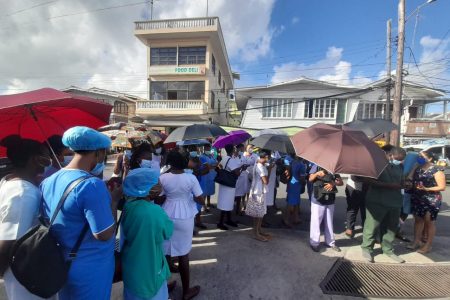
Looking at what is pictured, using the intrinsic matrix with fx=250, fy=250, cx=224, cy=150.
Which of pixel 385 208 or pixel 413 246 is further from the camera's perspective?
pixel 413 246

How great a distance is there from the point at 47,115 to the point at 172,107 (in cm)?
1653

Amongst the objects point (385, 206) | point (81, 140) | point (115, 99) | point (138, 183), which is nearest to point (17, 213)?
point (81, 140)

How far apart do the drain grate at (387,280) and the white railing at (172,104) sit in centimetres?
1586

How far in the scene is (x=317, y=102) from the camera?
1758cm

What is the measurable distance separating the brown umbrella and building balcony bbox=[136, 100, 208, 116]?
15320 mm

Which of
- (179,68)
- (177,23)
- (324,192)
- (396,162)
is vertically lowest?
(324,192)

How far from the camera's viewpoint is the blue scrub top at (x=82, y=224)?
1624 millimetres

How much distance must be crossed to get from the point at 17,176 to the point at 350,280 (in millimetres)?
4073

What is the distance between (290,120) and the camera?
17828mm

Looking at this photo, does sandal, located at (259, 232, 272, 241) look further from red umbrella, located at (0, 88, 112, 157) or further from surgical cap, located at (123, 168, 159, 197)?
red umbrella, located at (0, 88, 112, 157)

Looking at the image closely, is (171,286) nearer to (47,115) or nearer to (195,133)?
(47,115)

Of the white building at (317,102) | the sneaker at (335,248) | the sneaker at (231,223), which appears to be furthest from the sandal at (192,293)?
the white building at (317,102)

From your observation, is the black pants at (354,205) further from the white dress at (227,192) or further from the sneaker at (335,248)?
the white dress at (227,192)

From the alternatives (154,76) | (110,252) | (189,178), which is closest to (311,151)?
(189,178)
